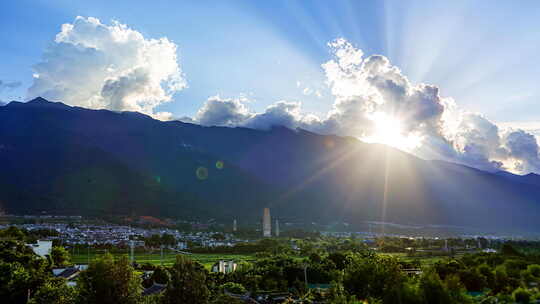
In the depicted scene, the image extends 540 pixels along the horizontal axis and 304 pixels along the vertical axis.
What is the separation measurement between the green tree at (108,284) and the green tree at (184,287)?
1.92 meters

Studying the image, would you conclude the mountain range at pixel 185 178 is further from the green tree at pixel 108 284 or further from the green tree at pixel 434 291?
the green tree at pixel 434 291

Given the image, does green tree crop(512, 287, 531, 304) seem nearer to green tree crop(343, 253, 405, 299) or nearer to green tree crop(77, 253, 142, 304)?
green tree crop(343, 253, 405, 299)

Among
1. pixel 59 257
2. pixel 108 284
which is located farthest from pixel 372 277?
pixel 59 257

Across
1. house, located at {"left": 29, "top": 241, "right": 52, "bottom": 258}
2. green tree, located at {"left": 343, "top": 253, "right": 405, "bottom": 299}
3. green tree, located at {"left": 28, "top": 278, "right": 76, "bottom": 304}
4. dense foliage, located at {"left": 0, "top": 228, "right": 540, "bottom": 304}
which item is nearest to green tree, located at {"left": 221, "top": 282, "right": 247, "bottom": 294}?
dense foliage, located at {"left": 0, "top": 228, "right": 540, "bottom": 304}

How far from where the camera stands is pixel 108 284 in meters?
20.7

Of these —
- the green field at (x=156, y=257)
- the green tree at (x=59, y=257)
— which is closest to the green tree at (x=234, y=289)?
the green field at (x=156, y=257)

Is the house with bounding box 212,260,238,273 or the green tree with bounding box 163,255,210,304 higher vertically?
the green tree with bounding box 163,255,210,304

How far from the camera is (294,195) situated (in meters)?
166

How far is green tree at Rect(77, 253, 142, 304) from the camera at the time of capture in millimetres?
20594

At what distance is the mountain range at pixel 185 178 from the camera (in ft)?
414

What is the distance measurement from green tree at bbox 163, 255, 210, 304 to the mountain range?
332 feet

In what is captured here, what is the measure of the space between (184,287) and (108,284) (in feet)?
12.1

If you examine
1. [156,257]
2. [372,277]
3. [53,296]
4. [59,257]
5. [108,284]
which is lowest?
[156,257]

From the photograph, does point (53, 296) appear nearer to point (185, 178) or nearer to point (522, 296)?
point (522, 296)
